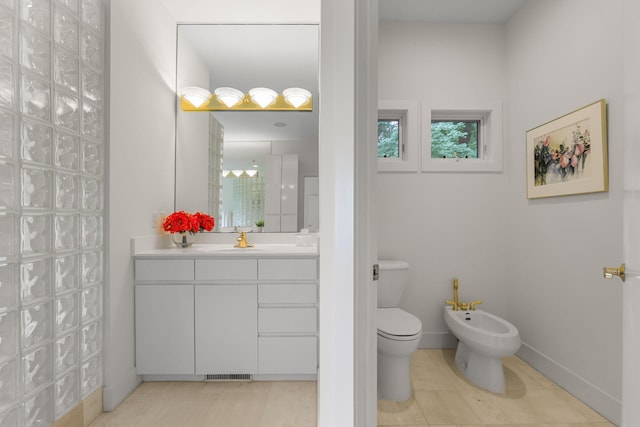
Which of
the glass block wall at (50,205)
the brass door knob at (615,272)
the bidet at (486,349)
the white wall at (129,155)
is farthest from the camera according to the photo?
the bidet at (486,349)

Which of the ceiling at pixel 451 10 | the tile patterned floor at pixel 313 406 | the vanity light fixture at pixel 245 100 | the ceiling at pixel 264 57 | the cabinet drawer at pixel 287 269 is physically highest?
the ceiling at pixel 451 10

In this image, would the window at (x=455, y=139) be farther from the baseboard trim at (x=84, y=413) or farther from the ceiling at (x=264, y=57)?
the baseboard trim at (x=84, y=413)

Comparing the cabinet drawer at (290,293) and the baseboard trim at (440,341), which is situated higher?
the cabinet drawer at (290,293)

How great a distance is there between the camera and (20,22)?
1.36m

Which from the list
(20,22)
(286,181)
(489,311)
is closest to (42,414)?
(20,22)

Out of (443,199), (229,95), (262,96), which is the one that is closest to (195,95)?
(229,95)

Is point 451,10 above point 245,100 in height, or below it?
above

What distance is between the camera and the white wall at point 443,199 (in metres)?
2.72

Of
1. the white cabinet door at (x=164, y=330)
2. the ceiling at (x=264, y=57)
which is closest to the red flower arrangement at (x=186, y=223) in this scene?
the white cabinet door at (x=164, y=330)

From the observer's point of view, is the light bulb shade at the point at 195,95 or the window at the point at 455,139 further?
the window at the point at 455,139

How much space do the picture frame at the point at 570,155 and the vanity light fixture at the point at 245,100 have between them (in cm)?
166

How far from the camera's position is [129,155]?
202 centimetres

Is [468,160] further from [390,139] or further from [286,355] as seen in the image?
[286,355]

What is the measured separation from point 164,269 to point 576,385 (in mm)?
2543
